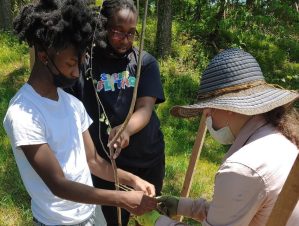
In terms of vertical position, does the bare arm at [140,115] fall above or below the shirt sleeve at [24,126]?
below

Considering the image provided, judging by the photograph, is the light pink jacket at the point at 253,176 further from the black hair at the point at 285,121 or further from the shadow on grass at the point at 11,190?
the shadow on grass at the point at 11,190

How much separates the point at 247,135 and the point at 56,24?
89cm

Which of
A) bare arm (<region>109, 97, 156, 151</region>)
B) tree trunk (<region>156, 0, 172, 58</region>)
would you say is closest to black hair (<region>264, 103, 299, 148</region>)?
bare arm (<region>109, 97, 156, 151</region>)

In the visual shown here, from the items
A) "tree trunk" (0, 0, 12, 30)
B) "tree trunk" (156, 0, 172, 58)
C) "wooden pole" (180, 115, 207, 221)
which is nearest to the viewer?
"wooden pole" (180, 115, 207, 221)

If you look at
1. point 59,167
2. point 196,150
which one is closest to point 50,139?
point 59,167

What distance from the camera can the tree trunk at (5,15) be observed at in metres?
7.49

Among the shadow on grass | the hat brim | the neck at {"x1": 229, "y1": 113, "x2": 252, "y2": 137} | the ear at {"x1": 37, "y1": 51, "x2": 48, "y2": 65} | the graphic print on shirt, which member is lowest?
the shadow on grass

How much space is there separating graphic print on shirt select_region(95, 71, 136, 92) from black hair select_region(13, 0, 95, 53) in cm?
54

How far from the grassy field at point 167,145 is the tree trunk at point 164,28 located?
0.85ft

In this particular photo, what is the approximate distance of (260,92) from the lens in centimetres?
155

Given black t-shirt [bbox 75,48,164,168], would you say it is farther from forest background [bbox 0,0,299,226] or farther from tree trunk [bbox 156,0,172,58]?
tree trunk [bbox 156,0,172,58]

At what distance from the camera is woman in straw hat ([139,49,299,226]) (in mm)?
1421

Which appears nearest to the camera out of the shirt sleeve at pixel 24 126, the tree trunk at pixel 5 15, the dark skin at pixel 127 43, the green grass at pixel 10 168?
the shirt sleeve at pixel 24 126

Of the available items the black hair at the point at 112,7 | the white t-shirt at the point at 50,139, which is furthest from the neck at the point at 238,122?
the black hair at the point at 112,7
